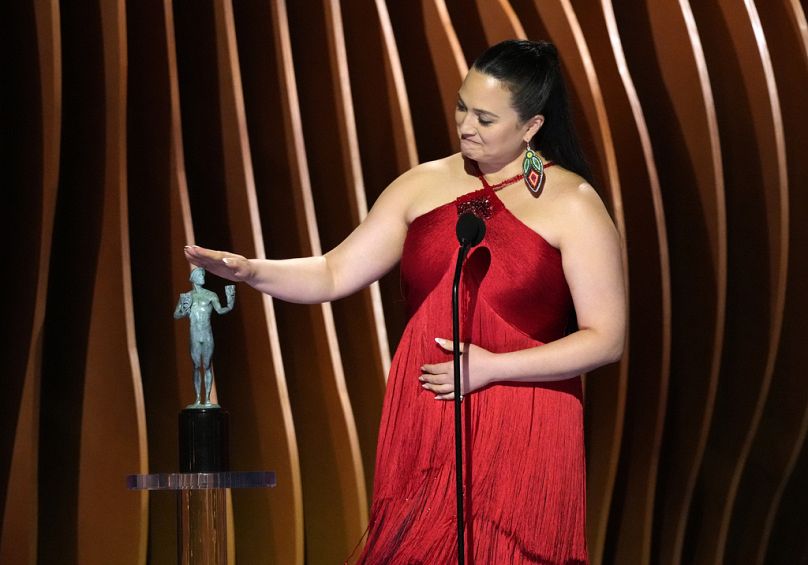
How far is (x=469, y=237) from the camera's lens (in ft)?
6.57

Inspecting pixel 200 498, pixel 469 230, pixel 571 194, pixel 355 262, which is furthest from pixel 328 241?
pixel 469 230

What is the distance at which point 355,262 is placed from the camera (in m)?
2.37

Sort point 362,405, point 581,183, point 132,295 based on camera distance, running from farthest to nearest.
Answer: point 362,405 < point 132,295 < point 581,183

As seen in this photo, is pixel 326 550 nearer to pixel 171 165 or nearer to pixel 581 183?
pixel 171 165

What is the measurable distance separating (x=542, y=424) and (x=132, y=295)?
64.9 inches

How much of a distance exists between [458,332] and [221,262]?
0.48 m

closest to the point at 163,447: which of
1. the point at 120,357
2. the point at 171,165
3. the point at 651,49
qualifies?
the point at 120,357

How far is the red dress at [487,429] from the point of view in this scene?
207cm

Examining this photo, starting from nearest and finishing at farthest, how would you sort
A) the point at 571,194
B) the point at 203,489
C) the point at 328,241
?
the point at 571,194
the point at 203,489
the point at 328,241

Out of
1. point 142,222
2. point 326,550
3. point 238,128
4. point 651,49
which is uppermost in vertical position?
point 651,49

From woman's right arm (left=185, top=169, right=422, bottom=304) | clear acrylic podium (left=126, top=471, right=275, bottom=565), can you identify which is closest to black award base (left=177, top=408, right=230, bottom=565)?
clear acrylic podium (left=126, top=471, right=275, bottom=565)

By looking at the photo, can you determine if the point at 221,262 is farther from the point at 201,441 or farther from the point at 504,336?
the point at 504,336

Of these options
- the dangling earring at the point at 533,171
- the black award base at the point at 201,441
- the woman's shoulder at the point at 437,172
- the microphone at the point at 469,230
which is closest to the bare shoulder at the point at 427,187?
the woman's shoulder at the point at 437,172

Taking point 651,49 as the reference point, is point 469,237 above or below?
below
